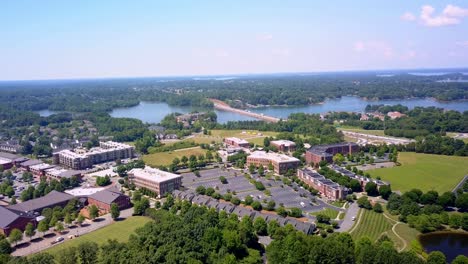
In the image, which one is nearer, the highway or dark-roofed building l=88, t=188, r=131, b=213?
dark-roofed building l=88, t=188, r=131, b=213

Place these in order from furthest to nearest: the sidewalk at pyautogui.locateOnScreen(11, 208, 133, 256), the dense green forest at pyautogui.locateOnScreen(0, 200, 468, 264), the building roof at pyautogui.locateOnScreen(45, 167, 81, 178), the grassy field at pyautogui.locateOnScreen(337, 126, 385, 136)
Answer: the grassy field at pyautogui.locateOnScreen(337, 126, 385, 136) → the building roof at pyautogui.locateOnScreen(45, 167, 81, 178) → the sidewalk at pyautogui.locateOnScreen(11, 208, 133, 256) → the dense green forest at pyautogui.locateOnScreen(0, 200, 468, 264)

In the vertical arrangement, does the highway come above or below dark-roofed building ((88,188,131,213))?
above

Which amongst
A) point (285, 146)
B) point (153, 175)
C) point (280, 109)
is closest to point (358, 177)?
point (285, 146)

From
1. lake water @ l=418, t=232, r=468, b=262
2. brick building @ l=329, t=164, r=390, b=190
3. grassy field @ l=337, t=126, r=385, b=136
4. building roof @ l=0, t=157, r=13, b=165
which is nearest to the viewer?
lake water @ l=418, t=232, r=468, b=262

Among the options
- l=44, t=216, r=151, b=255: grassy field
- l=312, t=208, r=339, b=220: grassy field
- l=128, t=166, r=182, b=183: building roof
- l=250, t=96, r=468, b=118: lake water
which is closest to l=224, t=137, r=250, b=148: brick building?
l=128, t=166, r=182, b=183: building roof

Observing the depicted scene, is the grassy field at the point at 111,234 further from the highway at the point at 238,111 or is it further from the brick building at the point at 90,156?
the highway at the point at 238,111

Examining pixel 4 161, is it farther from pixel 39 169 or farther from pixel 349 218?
pixel 349 218

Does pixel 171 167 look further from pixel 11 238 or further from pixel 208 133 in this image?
pixel 208 133

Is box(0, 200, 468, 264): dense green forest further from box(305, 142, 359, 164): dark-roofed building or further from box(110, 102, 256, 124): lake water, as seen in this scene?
box(110, 102, 256, 124): lake water
